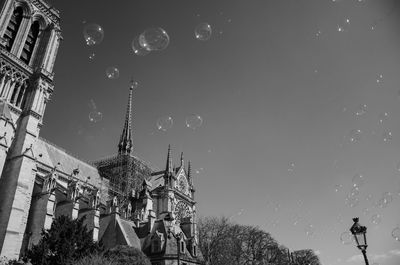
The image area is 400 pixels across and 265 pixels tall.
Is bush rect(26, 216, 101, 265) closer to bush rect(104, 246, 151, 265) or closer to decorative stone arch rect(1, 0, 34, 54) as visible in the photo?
bush rect(104, 246, 151, 265)

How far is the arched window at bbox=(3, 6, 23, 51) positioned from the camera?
42312mm

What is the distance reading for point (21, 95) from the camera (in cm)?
4012

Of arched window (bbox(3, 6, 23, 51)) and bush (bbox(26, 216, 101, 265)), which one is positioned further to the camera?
arched window (bbox(3, 6, 23, 51))

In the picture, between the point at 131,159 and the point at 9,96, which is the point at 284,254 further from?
the point at 9,96

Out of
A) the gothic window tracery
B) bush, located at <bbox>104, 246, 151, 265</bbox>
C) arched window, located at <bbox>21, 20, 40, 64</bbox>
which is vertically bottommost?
bush, located at <bbox>104, 246, 151, 265</bbox>

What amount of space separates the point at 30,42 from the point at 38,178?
68.1ft

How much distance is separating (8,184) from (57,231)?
1384cm

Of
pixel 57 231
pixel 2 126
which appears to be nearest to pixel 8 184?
pixel 2 126

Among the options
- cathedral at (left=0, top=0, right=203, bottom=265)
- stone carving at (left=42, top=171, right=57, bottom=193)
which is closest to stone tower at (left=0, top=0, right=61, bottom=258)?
cathedral at (left=0, top=0, right=203, bottom=265)

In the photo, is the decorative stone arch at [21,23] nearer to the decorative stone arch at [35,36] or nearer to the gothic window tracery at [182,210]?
the decorative stone arch at [35,36]

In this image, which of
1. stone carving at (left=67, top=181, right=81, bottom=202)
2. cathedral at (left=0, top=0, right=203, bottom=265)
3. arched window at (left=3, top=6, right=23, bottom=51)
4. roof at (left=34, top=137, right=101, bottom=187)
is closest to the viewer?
cathedral at (left=0, top=0, right=203, bottom=265)

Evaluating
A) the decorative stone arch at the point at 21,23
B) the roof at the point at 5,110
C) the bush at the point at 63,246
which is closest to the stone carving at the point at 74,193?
the roof at the point at 5,110

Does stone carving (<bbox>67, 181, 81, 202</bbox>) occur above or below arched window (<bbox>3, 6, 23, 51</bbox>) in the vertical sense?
below

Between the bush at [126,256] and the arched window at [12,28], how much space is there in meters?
31.8
